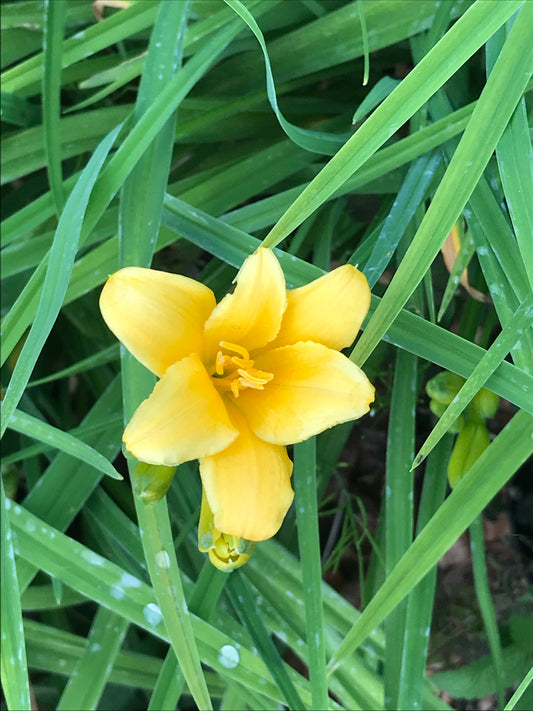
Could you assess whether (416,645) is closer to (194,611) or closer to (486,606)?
(486,606)

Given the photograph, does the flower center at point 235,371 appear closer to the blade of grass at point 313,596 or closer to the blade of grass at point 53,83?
the blade of grass at point 313,596

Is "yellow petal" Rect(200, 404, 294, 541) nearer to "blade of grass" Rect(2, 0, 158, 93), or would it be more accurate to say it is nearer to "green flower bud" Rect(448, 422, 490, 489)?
"green flower bud" Rect(448, 422, 490, 489)

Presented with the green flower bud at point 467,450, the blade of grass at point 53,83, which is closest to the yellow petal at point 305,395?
the green flower bud at point 467,450

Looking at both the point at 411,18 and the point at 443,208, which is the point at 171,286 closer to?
the point at 443,208

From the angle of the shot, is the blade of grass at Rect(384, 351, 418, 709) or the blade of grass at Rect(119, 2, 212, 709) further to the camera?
the blade of grass at Rect(384, 351, 418, 709)

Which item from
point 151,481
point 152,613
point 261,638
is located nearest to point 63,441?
point 151,481

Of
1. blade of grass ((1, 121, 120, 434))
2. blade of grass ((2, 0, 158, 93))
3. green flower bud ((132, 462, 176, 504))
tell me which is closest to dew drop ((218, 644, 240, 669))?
green flower bud ((132, 462, 176, 504))
